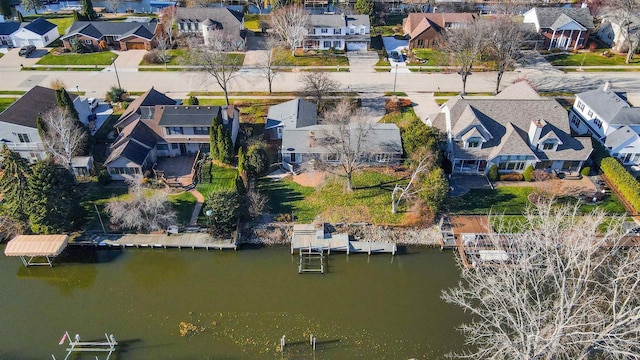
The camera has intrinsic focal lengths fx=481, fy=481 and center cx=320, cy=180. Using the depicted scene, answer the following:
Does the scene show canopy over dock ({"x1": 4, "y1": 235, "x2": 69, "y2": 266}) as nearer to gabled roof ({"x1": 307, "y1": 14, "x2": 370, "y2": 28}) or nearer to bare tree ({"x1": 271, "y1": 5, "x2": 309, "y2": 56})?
bare tree ({"x1": 271, "y1": 5, "x2": 309, "y2": 56})

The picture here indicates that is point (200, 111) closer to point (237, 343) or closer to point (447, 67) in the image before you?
point (237, 343)

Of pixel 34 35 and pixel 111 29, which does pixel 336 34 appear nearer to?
pixel 111 29

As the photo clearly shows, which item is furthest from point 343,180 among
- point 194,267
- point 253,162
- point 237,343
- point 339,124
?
point 237,343

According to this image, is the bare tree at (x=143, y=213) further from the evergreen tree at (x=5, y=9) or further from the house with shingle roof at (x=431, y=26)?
the evergreen tree at (x=5, y=9)

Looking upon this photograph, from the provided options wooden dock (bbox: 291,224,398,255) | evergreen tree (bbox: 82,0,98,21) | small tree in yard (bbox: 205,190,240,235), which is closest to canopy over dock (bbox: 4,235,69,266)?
small tree in yard (bbox: 205,190,240,235)

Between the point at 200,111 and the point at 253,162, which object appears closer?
the point at 253,162

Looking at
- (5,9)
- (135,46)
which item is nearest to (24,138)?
(135,46)

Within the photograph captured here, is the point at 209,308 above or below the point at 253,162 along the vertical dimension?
below
